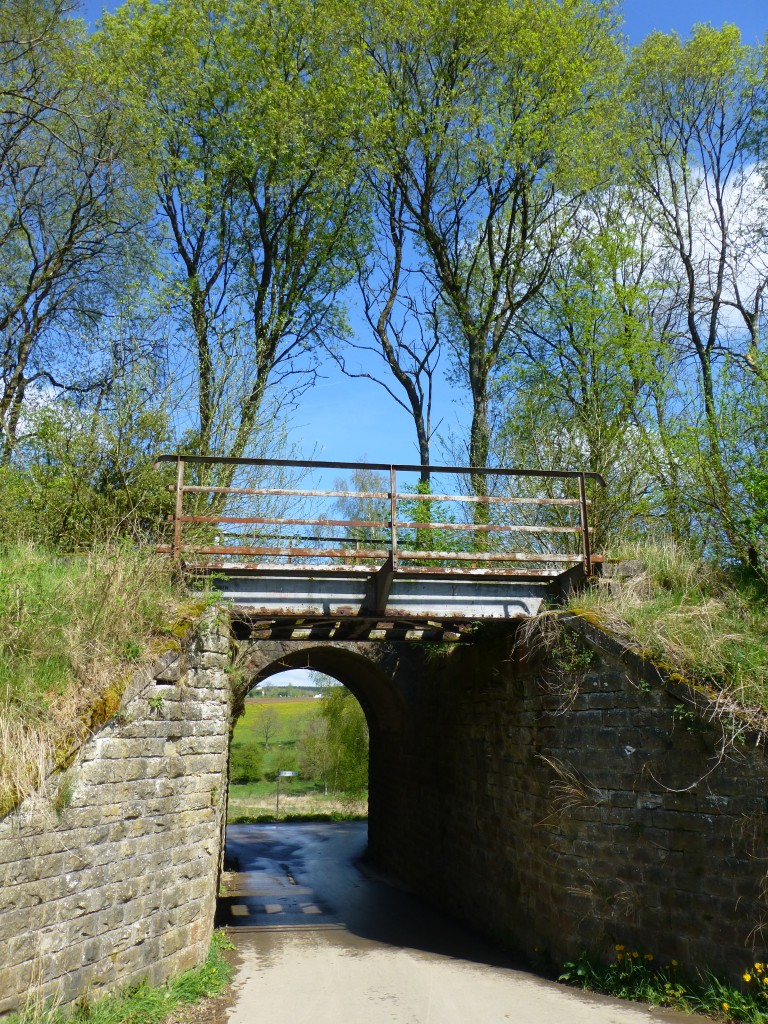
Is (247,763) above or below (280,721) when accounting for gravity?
below

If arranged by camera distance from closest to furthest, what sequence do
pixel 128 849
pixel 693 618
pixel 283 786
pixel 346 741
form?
pixel 128 849 → pixel 693 618 → pixel 346 741 → pixel 283 786

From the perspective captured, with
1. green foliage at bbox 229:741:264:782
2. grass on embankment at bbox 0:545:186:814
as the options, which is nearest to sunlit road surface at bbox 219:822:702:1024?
grass on embankment at bbox 0:545:186:814

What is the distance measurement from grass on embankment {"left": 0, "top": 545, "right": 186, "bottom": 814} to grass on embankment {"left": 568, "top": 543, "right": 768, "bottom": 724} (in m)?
4.57

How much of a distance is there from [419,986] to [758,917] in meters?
3.50

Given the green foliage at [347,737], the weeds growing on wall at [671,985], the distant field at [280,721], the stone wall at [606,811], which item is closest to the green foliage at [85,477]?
the stone wall at [606,811]

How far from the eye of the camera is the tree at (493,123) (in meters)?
17.3

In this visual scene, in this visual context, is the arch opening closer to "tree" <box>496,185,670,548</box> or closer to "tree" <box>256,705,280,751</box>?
"tree" <box>256,705,280,751</box>

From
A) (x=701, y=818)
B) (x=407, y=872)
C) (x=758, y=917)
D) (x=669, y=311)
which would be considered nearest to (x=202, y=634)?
(x=701, y=818)

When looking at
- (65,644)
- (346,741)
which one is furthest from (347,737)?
(65,644)

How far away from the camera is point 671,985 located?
22.0 feet

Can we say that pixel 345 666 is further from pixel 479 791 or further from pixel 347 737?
pixel 347 737

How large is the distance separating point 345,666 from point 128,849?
11449 millimetres

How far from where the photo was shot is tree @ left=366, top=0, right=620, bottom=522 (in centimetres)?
1727

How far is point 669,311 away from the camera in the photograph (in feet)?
65.2
